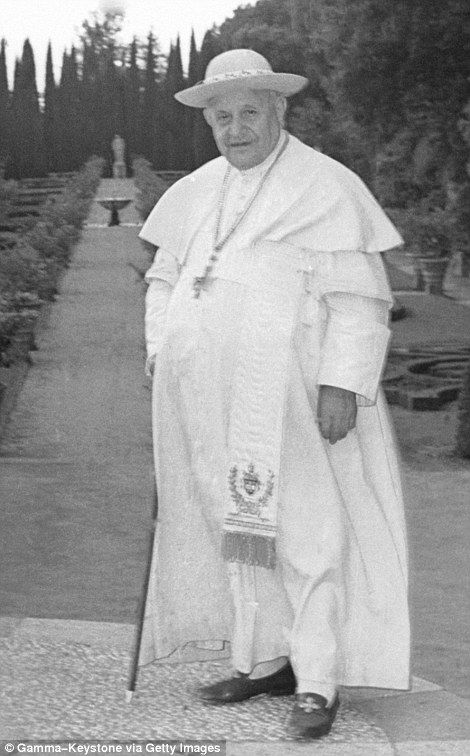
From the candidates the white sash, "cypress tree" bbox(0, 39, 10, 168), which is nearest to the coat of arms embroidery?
the white sash

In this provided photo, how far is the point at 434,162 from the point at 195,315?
10601 mm

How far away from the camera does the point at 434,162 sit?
14008 millimetres

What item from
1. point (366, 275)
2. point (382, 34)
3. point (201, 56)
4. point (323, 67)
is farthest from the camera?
point (201, 56)

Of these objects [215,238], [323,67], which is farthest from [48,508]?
[323,67]

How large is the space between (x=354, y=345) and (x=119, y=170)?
6601 cm

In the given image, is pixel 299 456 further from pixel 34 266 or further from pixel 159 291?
pixel 34 266

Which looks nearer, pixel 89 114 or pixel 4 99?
pixel 4 99

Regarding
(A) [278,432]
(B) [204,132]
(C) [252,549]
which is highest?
(A) [278,432]

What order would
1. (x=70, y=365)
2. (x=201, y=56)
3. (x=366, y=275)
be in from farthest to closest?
(x=201, y=56)
(x=70, y=365)
(x=366, y=275)

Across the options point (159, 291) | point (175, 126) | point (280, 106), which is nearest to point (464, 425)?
point (159, 291)

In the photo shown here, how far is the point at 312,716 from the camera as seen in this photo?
3.53 meters

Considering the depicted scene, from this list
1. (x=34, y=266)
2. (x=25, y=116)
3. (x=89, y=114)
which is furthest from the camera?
(x=89, y=114)

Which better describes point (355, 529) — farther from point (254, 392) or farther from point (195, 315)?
point (195, 315)

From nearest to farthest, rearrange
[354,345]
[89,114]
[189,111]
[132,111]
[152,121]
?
[354,345], [189,111], [152,121], [132,111], [89,114]
